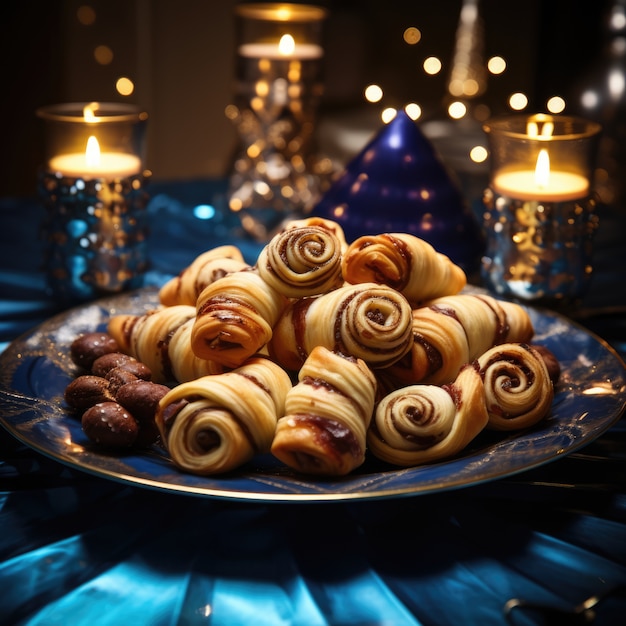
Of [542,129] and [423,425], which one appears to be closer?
[423,425]

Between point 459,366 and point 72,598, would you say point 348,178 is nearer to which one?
point 459,366

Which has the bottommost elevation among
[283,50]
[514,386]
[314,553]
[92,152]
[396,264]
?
[314,553]

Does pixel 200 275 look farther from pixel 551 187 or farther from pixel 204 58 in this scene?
pixel 204 58

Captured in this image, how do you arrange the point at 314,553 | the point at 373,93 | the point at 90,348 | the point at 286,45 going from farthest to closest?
the point at 373,93
the point at 286,45
the point at 90,348
the point at 314,553

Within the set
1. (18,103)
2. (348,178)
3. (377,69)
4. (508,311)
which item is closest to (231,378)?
(508,311)

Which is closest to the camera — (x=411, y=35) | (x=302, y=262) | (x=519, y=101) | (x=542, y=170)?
(x=302, y=262)

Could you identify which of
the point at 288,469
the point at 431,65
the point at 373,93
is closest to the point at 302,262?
the point at 288,469

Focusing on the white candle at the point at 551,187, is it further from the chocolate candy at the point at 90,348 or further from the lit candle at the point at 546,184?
the chocolate candy at the point at 90,348
